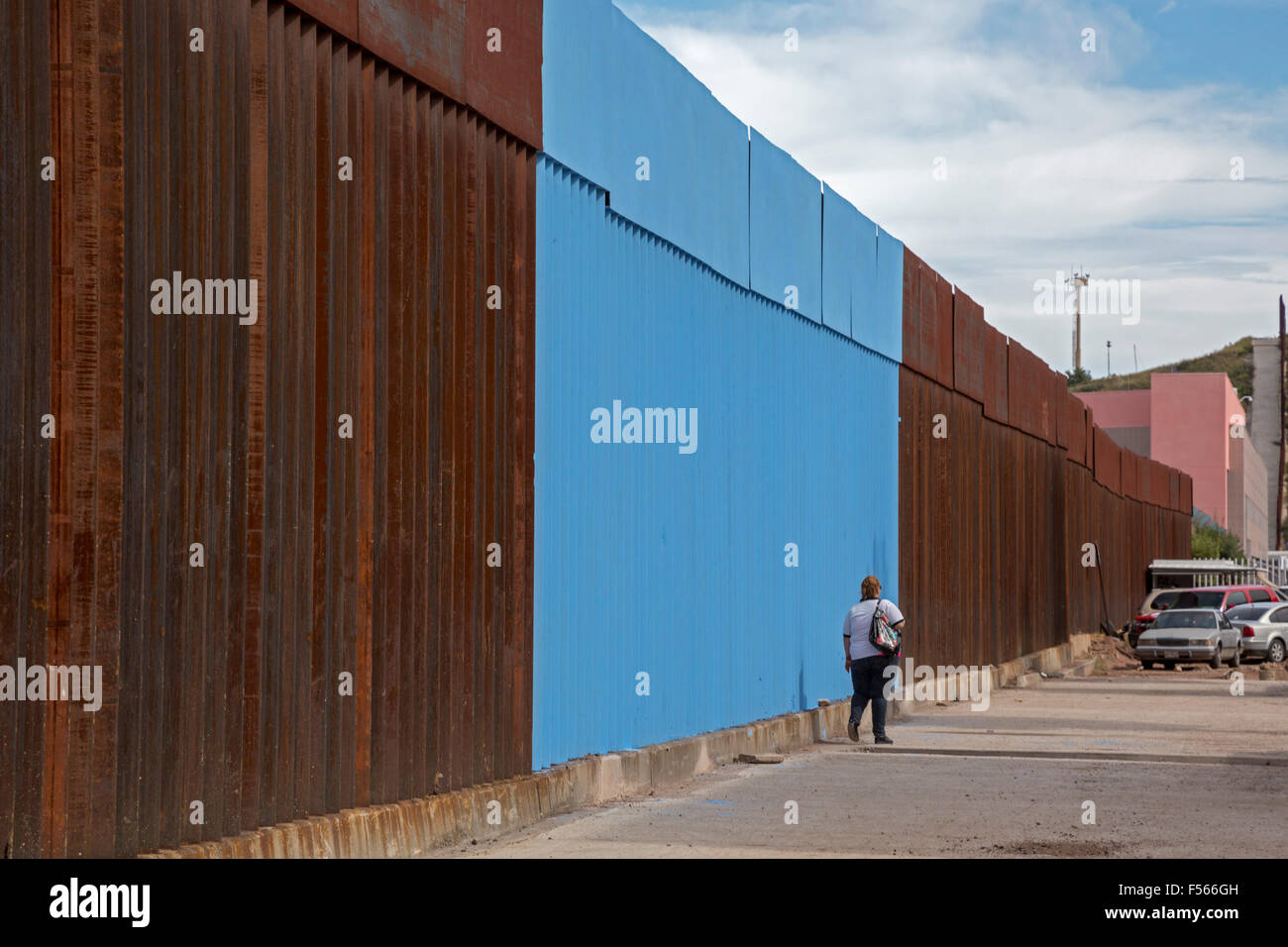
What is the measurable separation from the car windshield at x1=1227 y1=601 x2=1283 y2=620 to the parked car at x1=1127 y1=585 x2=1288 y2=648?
3.22ft

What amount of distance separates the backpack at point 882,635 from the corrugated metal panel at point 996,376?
560 inches

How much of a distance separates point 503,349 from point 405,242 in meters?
1.64

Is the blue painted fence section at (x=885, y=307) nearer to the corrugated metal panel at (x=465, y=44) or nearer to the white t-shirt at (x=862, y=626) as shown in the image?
the white t-shirt at (x=862, y=626)

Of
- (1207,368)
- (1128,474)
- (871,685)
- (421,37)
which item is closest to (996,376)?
(871,685)

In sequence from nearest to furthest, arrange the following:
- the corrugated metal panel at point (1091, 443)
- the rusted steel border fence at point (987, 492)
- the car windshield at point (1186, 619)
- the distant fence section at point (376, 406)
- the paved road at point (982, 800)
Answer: the distant fence section at point (376, 406), the paved road at point (982, 800), the rusted steel border fence at point (987, 492), the car windshield at point (1186, 619), the corrugated metal panel at point (1091, 443)

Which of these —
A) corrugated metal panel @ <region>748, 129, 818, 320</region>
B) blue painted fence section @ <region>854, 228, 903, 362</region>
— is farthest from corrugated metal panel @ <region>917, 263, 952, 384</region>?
corrugated metal panel @ <region>748, 129, 818, 320</region>

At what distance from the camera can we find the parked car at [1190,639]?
36906 millimetres

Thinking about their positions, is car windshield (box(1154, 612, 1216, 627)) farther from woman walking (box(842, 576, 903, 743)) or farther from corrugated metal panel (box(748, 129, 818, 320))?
woman walking (box(842, 576, 903, 743))

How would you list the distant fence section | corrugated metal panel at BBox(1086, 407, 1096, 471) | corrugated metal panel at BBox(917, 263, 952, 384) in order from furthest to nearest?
corrugated metal panel at BBox(1086, 407, 1096, 471) < corrugated metal panel at BBox(917, 263, 952, 384) < the distant fence section

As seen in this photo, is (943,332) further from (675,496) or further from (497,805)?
(497,805)

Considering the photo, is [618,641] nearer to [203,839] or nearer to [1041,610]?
[203,839]

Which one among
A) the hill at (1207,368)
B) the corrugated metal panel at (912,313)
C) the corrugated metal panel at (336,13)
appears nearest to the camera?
the corrugated metal panel at (336,13)

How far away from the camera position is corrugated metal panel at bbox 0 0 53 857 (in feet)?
22.3

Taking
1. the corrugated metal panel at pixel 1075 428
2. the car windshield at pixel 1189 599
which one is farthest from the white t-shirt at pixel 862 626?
the corrugated metal panel at pixel 1075 428
